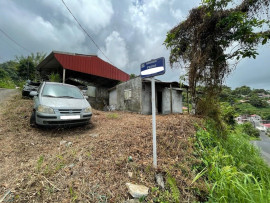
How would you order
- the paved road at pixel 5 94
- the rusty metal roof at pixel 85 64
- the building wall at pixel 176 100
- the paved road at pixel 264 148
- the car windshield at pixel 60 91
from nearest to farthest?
the car windshield at pixel 60 91 < the paved road at pixel 264 148 < the paved road at pixel 5 94 < the rusty metal roof at pixel 85 64 < the building wall at pixel 176 100

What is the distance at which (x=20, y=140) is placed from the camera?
3125mm

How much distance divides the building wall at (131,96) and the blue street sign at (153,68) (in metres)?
7.51

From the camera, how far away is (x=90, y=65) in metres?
11.9

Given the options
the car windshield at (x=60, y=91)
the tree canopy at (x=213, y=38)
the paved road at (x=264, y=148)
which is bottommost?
the paved road at (x=264, y=148)

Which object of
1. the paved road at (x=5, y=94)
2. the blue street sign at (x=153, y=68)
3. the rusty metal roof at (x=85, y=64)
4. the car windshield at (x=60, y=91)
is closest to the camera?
the blue street sign at (x=153, y=68)

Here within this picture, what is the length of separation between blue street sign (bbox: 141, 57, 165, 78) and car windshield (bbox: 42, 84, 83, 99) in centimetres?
321

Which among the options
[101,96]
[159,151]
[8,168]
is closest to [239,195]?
[159,151]

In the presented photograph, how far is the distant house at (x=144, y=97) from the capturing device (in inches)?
380

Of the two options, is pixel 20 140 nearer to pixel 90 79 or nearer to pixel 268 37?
pixel 268 37

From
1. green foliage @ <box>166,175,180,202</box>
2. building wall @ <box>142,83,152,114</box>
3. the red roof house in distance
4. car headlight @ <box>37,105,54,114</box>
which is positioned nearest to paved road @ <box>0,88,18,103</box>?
the red roof house in distance

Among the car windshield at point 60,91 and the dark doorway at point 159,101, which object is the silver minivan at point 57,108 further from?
the dark doorway at point 159,101

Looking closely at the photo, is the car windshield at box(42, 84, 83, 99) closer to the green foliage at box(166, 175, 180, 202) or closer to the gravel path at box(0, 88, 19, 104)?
the green foliage at box(166, 175, 180, 202)

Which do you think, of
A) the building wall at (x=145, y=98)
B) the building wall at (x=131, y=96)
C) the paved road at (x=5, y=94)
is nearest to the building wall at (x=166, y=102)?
the building wall at (x=145, y=98)

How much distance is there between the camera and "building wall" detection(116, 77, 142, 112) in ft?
31.9
